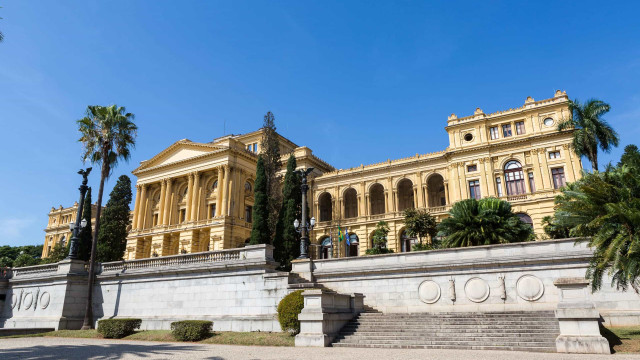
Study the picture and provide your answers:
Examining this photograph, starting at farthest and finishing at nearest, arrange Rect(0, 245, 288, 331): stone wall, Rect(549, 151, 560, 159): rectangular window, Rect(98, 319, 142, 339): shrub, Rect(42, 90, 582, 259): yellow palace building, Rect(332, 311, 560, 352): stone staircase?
Rect(42, 90, 582, 259): yellow palace building < Rect(549, 151, 560, 159): rectangular window < Rect(0, 245, 288, 331): stone wall < Rect(98, 319, 142, 339): shrub < Rect(332, 311, 560, 352): stone staircase

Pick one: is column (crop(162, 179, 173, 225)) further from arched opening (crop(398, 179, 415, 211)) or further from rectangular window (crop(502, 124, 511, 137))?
rectangular window (crop(502, 124, 511, 137))

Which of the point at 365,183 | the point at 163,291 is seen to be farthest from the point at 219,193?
the point at 163,291

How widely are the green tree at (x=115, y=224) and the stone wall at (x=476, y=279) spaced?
30809 mm

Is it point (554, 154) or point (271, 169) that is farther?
point (271, 169)

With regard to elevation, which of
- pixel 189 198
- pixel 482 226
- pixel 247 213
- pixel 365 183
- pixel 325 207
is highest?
pixel 365 183

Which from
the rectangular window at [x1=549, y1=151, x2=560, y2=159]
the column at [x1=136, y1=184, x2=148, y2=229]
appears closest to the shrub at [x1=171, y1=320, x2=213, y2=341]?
the rectangular window at [x1=549, y1=151, x2=560, y2=159]

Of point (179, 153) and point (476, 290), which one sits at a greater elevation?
point (179, 153)

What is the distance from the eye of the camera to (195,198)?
172 feet

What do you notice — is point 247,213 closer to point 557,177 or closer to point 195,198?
point 195,198

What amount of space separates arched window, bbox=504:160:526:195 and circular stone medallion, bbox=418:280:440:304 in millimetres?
24888

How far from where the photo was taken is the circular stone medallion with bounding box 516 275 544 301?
60.7 feet

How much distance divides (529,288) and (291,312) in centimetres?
1083

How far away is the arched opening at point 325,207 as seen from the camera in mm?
54844

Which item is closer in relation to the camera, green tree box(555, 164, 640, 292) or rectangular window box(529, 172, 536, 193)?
green tree box(555, 164, 640, 292)
